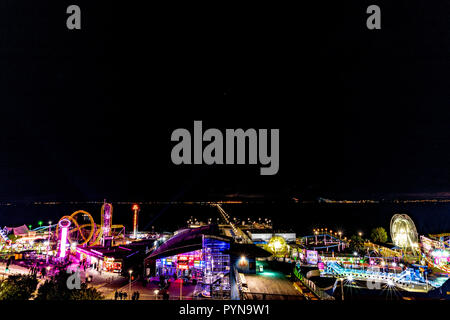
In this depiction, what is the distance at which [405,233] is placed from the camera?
3216 centimetres

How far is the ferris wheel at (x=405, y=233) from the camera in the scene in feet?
100

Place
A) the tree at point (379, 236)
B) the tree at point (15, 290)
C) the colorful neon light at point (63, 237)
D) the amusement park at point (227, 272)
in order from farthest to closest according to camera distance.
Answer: the tree at point (379, 236) < the colorful neon light at point (63, 237) < the amusement park at point (227, 272) < the tree at point (15, 290)

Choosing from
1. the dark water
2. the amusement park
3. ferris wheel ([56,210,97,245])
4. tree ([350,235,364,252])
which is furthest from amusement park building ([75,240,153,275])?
the dark water

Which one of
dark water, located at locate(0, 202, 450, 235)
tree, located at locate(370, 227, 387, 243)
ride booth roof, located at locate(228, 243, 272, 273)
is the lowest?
dark water, located at locate(0, 202, 450, 235)

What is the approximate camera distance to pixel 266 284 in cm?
1792

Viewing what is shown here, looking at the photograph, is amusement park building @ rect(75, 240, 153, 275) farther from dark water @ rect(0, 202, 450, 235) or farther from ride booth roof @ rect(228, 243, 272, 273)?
dark water @ rect(0, 202, 450, 235)

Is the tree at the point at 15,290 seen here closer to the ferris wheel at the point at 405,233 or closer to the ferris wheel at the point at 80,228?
the ferris wheel at the point at 80,228

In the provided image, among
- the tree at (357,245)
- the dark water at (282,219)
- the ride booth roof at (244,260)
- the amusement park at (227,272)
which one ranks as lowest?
the dark water at (282,219)

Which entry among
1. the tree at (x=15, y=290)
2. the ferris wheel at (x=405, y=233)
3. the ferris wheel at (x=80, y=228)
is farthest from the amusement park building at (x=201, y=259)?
the ferris wheel at (x=405, y=233)

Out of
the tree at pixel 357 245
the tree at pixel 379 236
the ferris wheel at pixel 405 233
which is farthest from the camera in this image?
the tree at pixel 379 236

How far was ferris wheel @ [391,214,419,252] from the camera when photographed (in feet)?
100
